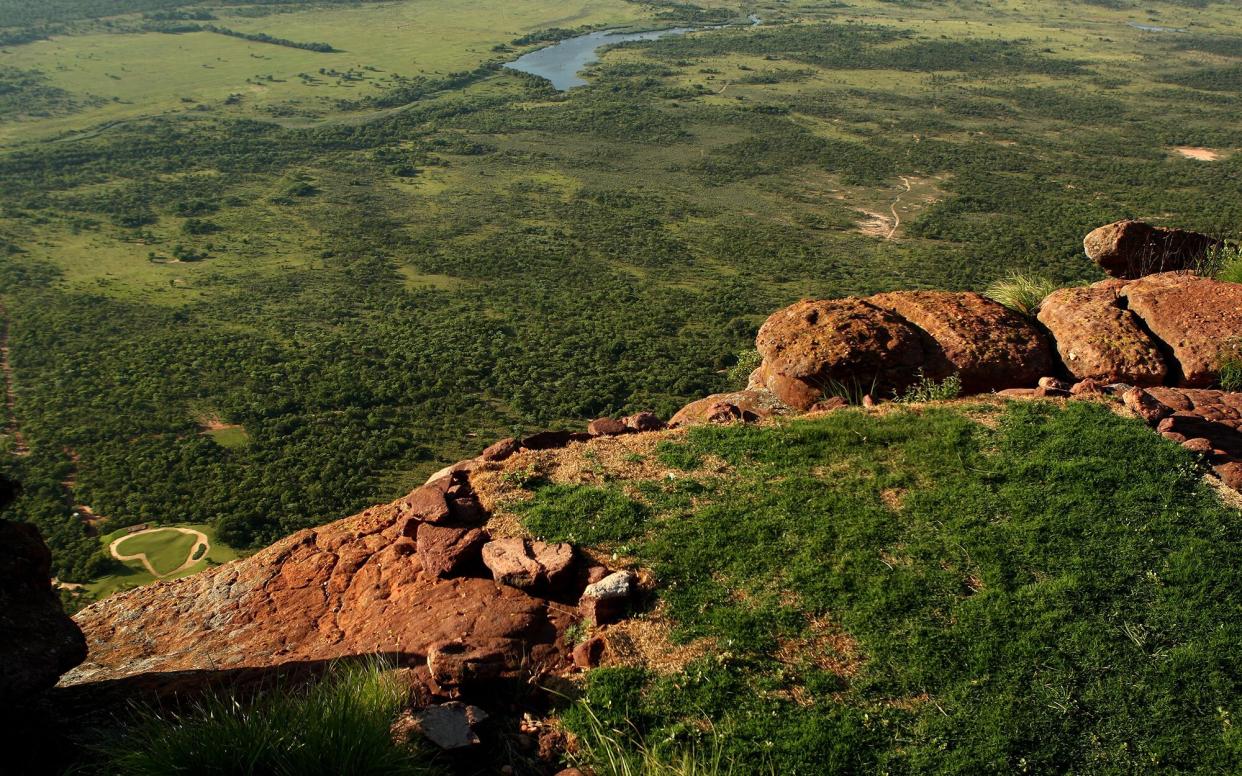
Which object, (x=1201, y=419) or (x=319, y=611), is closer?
(x=319, y=611)

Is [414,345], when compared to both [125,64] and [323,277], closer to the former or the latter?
[323,277]

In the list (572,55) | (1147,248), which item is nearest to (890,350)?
(1147,248)

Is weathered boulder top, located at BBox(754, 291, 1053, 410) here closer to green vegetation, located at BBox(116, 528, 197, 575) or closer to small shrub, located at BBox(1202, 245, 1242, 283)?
small shrub, located at BBox(1202, 245, 1242, 283)

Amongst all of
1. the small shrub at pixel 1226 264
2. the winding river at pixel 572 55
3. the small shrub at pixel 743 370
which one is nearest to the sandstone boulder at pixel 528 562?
the small shrub at pixel 743 370

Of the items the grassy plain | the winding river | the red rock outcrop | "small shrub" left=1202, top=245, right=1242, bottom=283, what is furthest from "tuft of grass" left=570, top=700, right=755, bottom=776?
the winding river

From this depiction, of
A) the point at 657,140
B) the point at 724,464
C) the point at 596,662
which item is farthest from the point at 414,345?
the point at 657,140

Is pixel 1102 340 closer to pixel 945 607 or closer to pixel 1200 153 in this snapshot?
pixel 945 607

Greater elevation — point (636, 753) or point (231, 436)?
point (636, 753)

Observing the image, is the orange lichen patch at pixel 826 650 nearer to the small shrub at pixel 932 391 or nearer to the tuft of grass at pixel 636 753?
the tuft of grass at pixel 636 753
